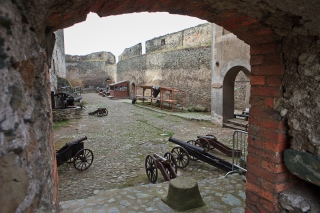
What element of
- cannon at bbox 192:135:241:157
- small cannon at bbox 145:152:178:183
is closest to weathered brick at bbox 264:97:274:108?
small cannon at bbox 145:152:178:183

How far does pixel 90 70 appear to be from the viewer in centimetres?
3681

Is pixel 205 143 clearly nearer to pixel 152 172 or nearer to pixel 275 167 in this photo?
pixel 152 172

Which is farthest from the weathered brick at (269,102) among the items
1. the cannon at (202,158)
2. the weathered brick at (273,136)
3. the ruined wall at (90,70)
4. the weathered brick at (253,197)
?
the ruined wall at (90,70)

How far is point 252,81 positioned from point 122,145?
613 cm

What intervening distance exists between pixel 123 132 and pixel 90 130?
158 cm

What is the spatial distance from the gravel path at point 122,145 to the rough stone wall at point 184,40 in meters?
7.47

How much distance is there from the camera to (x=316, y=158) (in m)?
1.99

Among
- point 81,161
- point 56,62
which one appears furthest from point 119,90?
point 81,161

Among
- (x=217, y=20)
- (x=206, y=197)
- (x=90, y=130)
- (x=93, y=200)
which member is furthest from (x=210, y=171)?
(x=90, y=130)

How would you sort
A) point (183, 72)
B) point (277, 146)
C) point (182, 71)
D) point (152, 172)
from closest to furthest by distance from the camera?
point (277, 146) → point (152, 172) → point (183, 72) → point (182, 71)

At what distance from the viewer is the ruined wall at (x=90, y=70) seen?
36.4 m

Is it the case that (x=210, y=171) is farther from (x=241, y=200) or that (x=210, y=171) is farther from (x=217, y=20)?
(x=217, y=20)

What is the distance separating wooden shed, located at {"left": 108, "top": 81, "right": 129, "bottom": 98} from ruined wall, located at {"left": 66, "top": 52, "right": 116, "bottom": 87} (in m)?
9.67

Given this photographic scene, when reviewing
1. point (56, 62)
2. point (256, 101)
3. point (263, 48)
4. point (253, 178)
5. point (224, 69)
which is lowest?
point (253, 178)
